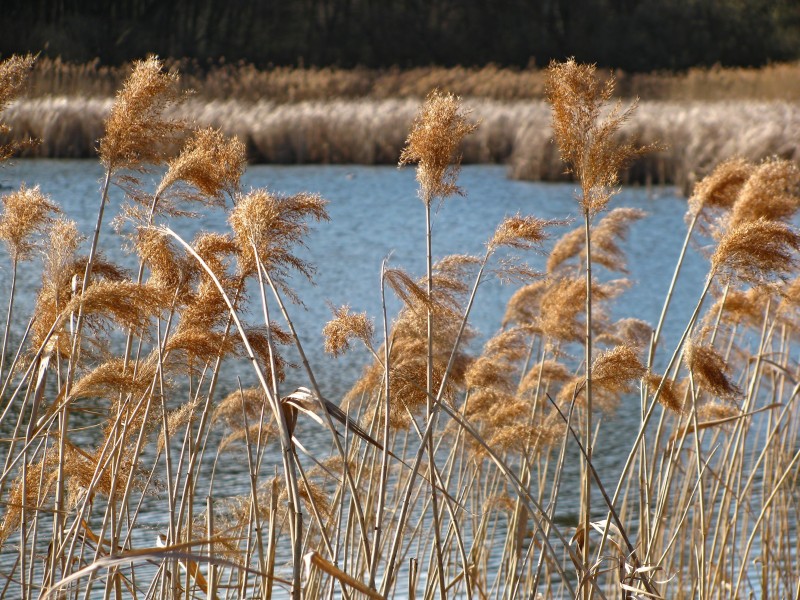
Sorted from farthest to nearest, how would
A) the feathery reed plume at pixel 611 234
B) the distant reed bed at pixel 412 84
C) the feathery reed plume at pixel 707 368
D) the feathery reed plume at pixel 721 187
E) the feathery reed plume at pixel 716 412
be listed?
1. the distant reed bed at pixel 412 84
2. the feathery reed plume at pixel 611 234
3. the feathery reed plume at pixel 716 412
4. the feathery reed plume at pixel 721 187
5. the feathery reed plume at pixel 707 368

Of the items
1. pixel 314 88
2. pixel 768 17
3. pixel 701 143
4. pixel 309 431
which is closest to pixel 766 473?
pixel 309 431

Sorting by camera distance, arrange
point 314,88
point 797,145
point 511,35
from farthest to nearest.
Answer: point 511,35 < point 314,88 < point 797,145

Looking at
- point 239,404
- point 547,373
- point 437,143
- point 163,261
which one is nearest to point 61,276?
point 163,261

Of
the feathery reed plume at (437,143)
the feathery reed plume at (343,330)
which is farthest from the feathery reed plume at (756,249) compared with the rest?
the feathery reed plume at (343,330)

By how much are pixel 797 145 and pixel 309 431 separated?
866 centimetres

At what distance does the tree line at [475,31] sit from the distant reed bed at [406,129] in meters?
11.0

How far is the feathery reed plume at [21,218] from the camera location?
7.12 feet

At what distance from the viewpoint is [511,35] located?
32.1 metres

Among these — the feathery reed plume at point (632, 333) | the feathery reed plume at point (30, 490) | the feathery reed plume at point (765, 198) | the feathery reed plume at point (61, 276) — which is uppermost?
the feathery reed plume at point (765, 198)

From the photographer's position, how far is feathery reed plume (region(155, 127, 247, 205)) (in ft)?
6.59

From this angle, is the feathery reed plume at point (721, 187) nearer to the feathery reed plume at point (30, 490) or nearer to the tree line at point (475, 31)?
the feathery reed plume at point (30, 490)

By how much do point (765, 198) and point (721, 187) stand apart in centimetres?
19

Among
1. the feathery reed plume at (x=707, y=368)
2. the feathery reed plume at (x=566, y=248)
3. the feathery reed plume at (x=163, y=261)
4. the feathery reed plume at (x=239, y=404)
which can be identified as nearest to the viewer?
the feathery reed plume at (x=163, y=261)

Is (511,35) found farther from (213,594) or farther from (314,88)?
(213,594)
